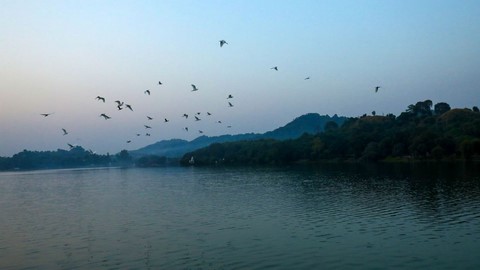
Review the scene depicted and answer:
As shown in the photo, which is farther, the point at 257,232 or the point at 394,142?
the point at 394,142

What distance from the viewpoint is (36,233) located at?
33625mm

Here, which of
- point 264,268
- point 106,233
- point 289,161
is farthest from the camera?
point 289,161

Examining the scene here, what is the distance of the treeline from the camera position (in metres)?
123

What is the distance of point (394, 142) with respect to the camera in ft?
458

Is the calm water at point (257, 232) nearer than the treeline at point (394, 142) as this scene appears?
Yes

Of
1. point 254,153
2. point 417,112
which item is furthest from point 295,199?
point 417,112

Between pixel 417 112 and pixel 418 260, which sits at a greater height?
pixel 417 112

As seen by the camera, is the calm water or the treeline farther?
the treeline

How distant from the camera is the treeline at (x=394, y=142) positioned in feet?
404

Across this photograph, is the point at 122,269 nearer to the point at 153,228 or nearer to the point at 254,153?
the point at 153,228

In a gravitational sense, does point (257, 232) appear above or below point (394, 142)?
below

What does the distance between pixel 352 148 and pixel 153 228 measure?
424 feet

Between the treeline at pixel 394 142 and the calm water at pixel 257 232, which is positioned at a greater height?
the treeline at pixel 394 142

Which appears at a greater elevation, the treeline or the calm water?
the treeline
